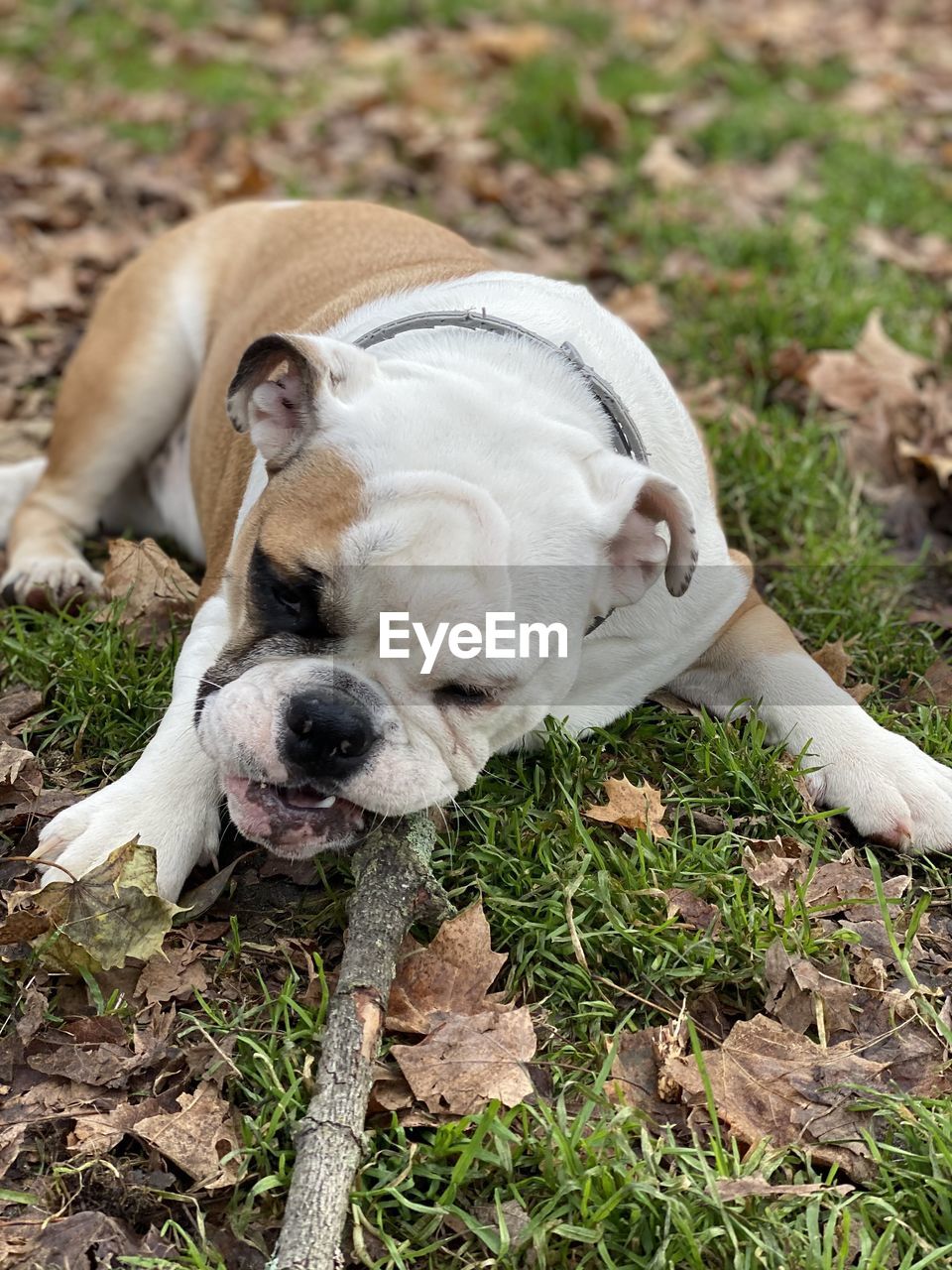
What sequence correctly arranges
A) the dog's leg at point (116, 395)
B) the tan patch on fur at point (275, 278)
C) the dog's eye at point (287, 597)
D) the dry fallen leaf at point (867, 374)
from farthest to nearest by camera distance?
the dry fallen leaf at point (867, 374) → the dog's leg at point (116, 395) → the tan patch on fur at point (275, 278) → the dog's eye at point (287, 597)

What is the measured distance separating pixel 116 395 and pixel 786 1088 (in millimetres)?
3336

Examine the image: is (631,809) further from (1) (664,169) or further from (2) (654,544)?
(1) (664,169)

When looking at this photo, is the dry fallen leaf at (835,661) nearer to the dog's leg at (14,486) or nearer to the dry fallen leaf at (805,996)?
the dry fallen leaf at (805,996)

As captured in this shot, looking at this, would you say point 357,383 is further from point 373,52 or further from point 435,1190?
point 373,52

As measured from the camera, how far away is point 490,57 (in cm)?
933

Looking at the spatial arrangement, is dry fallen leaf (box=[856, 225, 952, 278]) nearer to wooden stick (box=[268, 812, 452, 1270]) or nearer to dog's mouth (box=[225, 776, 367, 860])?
wooden stick (box=[268, 812, 452, 1270])

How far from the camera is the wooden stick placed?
2205 millimetres

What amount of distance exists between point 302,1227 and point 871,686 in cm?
231

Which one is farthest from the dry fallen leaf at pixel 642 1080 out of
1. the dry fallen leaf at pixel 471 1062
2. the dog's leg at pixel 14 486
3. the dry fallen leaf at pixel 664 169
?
the dry fallen leaf at pixel 664 169

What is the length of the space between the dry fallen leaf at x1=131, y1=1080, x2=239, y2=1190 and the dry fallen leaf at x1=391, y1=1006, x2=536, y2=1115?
14.1 inches

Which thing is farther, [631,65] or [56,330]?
[631,65]

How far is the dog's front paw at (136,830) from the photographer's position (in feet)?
9.55

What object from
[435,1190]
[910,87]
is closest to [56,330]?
[435,1190]

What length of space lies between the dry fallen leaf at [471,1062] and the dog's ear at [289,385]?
4.38ft
